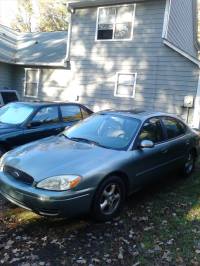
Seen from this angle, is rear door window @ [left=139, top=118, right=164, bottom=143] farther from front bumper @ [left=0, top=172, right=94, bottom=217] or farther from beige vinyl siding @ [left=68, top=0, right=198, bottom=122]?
beige vinyl siding @ [left=68, top=0, right=198, bottom=122]

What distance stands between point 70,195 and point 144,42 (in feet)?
36.2

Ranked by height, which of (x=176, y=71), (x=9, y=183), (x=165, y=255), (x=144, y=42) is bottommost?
(x=165, y=255)

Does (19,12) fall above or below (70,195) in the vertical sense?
above

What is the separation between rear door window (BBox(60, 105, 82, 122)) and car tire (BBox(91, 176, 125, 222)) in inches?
154

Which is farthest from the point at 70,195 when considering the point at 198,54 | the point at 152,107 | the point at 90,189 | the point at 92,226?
the point at 198,54

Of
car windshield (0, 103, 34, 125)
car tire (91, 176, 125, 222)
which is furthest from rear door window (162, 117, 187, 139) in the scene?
car windshield (0, 103, 34, 125)

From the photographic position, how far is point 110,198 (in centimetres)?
516

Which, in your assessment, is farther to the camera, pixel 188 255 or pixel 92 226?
pixel 92 226

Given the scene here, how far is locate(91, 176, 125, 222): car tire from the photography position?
4.90m

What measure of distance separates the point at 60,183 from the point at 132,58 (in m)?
11.0

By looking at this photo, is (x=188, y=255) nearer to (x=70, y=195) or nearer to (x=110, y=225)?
(x=110, y=225)

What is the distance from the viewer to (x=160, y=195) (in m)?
6.36

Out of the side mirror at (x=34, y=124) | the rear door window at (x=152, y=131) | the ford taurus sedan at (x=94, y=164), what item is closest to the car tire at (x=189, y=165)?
the ford taurus sedan at (x=94, y=164)

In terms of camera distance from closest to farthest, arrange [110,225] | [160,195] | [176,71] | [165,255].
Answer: [165,255]
[110,225]
[160,195]
[176,71]
